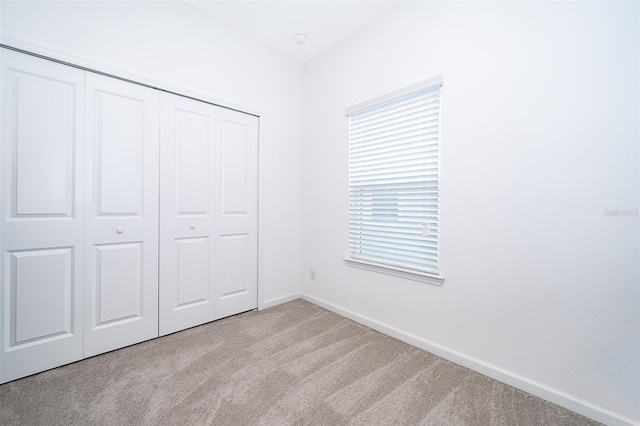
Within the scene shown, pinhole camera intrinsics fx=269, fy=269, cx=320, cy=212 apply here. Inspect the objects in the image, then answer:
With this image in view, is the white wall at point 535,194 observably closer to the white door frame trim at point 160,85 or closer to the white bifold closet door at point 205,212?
the white door frame trim at point 160,85

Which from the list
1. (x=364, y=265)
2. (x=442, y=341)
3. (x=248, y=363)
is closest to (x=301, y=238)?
(x=364, y=265)

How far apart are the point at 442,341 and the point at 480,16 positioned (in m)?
2.39

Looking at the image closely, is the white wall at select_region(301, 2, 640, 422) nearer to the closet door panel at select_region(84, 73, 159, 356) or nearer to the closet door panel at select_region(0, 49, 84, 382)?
the closet door panel at select_region(84, 73, 159, 356)

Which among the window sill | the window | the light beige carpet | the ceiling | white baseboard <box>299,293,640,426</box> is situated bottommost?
the light beige carpet

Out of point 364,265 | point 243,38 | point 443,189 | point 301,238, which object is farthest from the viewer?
point 301,238

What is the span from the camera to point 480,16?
1.89 meters

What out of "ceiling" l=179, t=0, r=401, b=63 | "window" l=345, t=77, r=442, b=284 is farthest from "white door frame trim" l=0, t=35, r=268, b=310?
"window" l=345, t=77, r=442, b=284

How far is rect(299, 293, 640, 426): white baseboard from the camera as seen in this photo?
1.44 metres

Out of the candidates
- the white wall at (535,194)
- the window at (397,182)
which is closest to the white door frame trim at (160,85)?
the window at (397,182)

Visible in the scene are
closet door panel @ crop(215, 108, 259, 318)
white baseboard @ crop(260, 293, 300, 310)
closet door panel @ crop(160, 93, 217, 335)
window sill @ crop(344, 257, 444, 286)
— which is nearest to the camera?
window sill @ crop(344, 257, 444, 286)

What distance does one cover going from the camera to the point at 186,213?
8.17ft

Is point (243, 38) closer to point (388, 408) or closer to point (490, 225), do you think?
point (490, 225)

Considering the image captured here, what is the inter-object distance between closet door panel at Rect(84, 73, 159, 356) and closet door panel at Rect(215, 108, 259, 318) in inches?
22.7

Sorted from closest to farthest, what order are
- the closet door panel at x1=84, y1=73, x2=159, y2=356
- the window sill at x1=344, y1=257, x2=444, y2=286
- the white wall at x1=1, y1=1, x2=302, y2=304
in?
the white wall at x1=1, y1=1, x2=302, y2=304 → the closet door panel at x1=84, y1=73, x2=159, y2=356 → the window sill at x1=344, y1=257, x2=444, y2=286
